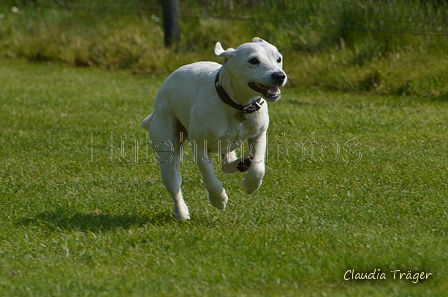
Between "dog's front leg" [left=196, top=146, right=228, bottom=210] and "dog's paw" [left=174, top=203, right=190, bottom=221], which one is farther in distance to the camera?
"dog's paw" [left=174, top=203, right=190, bottom=221]

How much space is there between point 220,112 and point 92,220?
1262 mm

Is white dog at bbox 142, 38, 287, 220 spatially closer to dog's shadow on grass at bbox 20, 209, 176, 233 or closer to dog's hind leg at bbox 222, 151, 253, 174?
dog's hind leg at bbox 222, 151, 253, 174

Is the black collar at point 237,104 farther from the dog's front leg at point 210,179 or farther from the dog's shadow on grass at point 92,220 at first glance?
the dog's shadow on grass at point 92,220

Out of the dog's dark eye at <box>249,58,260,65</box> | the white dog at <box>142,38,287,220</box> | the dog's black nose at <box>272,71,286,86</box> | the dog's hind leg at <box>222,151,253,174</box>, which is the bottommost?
the dog's hind leg at <box>222,151,253,174</box>

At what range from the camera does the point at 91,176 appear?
6098 millimetres

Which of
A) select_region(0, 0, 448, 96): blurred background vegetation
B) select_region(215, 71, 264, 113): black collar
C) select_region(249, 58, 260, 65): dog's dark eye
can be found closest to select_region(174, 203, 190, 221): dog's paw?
select_region(215, 71, 264, 113): black collar

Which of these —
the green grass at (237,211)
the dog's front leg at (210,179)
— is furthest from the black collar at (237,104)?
the green grass at (237,211)

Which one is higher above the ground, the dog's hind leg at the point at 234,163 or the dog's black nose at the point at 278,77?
the dog's black nose at the point at 278,77

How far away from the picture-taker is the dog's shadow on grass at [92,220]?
186 inches

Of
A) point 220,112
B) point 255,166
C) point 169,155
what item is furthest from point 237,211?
point 220,112

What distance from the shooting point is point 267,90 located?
14.3 ft

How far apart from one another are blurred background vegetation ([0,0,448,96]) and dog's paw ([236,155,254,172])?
5140mm

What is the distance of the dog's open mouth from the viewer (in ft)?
14.2

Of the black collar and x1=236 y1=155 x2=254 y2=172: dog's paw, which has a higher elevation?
the black collar
